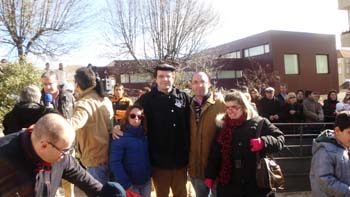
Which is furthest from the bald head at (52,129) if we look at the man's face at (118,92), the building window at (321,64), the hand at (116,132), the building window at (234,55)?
the building window at (234,55)

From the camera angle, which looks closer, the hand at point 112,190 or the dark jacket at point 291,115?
the hand at point 112,190

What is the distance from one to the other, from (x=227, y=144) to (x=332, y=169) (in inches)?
39.1

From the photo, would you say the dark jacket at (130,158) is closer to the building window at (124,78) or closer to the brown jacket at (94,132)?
the brown jacket at (94,132)

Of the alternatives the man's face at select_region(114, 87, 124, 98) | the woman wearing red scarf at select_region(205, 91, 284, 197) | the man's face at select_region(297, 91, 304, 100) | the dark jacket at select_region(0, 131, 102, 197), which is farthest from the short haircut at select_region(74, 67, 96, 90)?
the man's face at select_region(297, 91, 304, 100)

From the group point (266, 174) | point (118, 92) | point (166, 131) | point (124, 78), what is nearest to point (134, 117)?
point (166, 131)

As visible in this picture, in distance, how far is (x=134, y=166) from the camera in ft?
15.1

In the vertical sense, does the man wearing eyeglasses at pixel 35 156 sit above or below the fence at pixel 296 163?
above

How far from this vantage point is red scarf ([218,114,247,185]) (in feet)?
13.9

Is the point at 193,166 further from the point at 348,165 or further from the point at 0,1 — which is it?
the point at 0,1

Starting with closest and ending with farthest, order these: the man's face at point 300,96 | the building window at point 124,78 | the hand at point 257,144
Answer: the hand at point 257,144 → the man's face at point 300,96 → the building window at point 124,78

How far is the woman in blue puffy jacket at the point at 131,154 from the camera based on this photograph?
14.9 ft

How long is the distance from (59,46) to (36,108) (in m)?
14.2

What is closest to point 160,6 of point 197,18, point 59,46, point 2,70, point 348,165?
point 197,18

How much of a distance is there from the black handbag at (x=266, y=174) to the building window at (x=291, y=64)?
30.6 meters
